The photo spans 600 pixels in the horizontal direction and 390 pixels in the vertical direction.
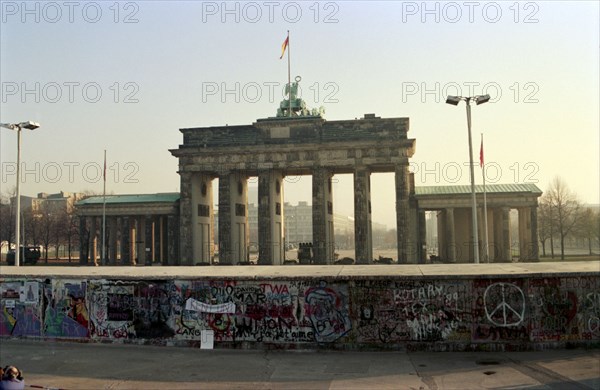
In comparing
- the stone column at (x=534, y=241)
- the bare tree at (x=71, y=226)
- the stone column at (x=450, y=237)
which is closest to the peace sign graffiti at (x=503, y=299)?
the stone column at (x=450, y=237)

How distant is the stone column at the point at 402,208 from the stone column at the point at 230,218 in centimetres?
2010

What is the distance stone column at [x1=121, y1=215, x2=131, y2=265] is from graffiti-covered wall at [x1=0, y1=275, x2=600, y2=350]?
57253mm

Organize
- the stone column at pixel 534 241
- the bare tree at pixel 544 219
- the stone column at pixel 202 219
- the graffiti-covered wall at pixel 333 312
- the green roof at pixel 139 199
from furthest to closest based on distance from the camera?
the bare tree at pixel 544 219
the green roof at pixel 139 199
the stone column at pixel 202 219
the stone column at pixel 534 241
the graffiti-covered wall at pixel 333 312

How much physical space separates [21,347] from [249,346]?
8105 mm

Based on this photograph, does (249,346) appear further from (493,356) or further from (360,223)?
(360,223)

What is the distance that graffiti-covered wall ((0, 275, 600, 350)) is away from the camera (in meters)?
17.5

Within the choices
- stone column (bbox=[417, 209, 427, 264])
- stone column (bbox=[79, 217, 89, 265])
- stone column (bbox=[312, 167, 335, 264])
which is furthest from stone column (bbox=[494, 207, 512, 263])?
stone column (bbox=[79, 217, 89, 265])

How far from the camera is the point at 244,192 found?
74.5 metres

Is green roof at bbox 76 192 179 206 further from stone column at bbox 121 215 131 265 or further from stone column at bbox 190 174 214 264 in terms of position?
stone column at bbox 190 174 214 264

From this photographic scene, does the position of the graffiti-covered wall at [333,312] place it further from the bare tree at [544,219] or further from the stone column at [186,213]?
the bare tree at [544,219]

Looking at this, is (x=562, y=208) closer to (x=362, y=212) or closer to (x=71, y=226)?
(x=362, y=212)

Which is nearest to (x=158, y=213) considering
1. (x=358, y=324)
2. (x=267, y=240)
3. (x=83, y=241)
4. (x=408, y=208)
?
(x=83, y=241)

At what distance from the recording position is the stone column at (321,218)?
63844 mm

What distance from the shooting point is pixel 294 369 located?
1556 cm
